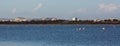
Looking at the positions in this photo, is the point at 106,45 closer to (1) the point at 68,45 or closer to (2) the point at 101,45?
(2) the point at 101,45

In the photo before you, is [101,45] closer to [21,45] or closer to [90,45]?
[90,45]

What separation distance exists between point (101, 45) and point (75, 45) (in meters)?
1.99

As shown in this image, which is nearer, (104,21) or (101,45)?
(101,45)

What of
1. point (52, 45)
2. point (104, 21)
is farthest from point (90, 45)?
point (104, 21)

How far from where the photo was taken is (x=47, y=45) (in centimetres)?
4016

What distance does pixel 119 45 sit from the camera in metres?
39.1

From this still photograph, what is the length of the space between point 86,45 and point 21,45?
4.96 m

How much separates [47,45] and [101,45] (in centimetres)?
419

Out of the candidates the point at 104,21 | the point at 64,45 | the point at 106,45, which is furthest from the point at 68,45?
the point at 104,21

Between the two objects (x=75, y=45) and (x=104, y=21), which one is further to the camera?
(x=104, y=21)

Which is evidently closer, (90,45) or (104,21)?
(90,45)

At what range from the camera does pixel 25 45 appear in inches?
1558

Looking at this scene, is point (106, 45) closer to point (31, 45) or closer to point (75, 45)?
point (75, 45)

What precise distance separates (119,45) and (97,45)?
5.85 ft
